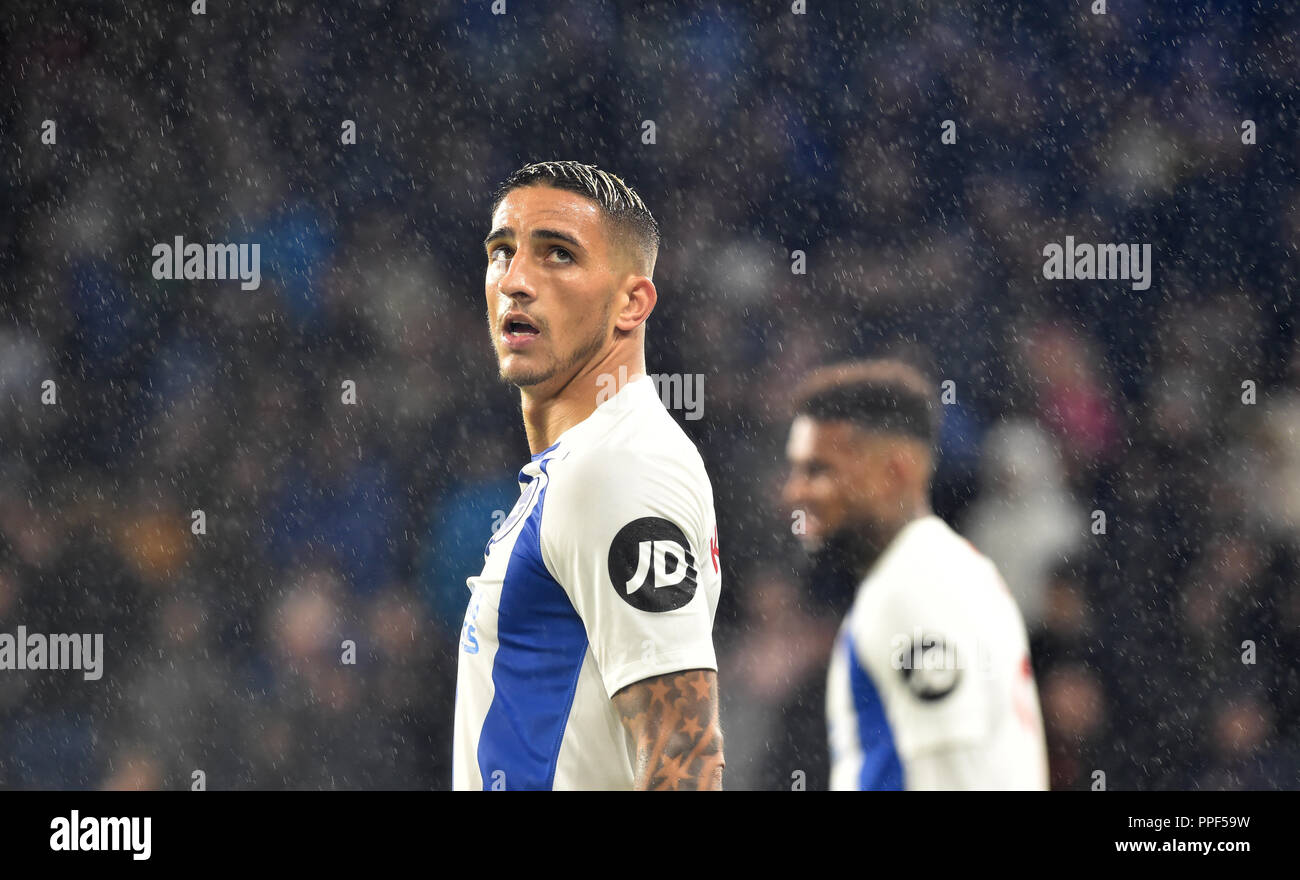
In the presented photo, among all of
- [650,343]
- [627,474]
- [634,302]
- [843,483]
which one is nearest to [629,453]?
[627,474]

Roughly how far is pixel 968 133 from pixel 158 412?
131 inches

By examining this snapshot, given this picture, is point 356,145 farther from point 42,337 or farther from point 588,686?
point 588,686

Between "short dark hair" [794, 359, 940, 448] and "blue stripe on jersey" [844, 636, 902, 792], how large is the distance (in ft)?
3.39

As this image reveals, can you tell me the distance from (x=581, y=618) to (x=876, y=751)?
3.53 ft

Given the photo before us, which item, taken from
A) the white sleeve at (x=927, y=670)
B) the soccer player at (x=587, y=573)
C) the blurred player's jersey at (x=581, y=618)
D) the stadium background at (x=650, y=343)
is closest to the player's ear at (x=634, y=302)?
the soccer player at (x=587, y=573)

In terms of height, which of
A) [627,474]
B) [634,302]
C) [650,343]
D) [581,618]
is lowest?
[581,618]

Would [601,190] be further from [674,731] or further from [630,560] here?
[674,731]

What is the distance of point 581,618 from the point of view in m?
2.45

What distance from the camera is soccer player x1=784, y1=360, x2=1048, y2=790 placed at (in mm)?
3102

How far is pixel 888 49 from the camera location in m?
4.63

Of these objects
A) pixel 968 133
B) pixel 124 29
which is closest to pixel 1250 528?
pixel 968 133

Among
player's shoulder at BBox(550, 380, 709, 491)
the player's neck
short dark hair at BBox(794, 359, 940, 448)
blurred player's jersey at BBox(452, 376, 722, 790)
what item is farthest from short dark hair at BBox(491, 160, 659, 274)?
short dark hair at BBox(794, 359, 940, 448)

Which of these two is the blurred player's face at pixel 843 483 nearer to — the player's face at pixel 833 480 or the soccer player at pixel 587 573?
the player's face at pixel 833 480

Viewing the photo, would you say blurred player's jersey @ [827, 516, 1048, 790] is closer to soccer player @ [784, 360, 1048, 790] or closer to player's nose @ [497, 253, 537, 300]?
soccer player @ [784, 360, 1048, 790]
